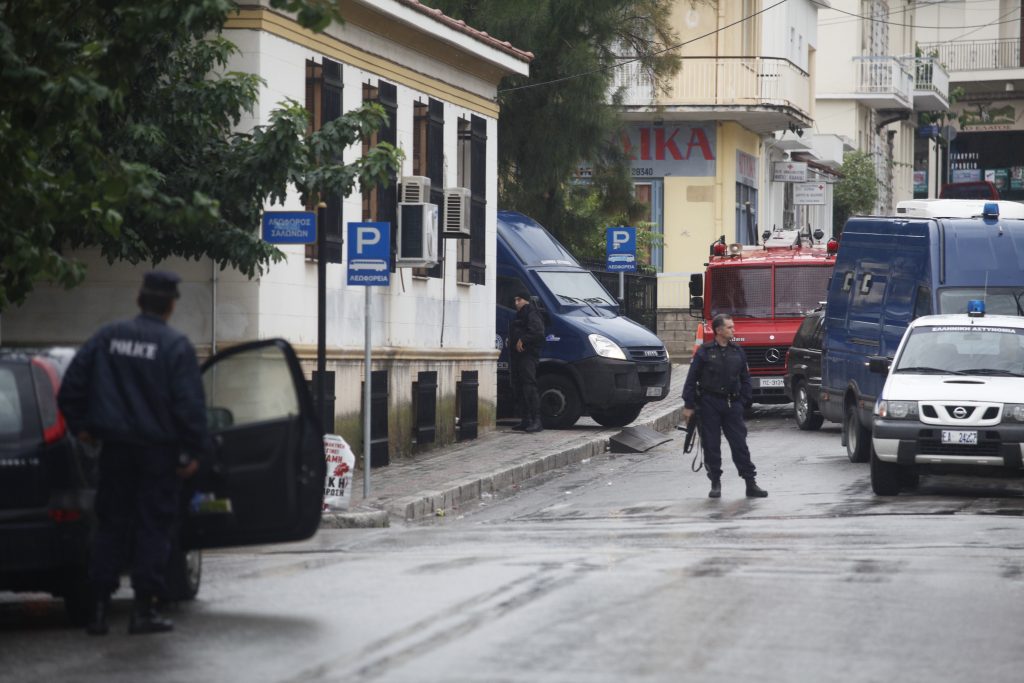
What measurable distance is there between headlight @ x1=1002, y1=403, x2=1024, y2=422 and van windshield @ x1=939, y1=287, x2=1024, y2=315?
3.80 meters

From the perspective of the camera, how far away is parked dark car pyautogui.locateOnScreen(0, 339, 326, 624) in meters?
9.74

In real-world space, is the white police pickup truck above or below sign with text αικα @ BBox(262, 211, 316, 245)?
below

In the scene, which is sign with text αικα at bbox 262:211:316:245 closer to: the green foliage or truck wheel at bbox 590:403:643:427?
truck wheel at bbox 590:403:643:427

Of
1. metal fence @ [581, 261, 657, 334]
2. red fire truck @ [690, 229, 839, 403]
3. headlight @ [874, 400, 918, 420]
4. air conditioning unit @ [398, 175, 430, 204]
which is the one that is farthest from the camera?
metal fence @ [581, 261, 657, 334]

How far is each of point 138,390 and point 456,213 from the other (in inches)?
542

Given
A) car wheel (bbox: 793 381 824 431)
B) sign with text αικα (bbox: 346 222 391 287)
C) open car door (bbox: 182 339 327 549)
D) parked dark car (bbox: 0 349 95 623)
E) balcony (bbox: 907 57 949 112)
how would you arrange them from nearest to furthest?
parked dark car (bbox: 0 349 95 623) < open car door (bbox: 182 339 327 549) < sign with text αικα (bbox: 346 222 391 287) < car wheel (bbox: 793 381 824 431) < balcony (bbox: 907 57 949 112)

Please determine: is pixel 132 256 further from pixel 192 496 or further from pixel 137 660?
pixel 137 660

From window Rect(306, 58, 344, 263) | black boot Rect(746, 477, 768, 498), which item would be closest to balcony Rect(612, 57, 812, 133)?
window Rect(306, 58, 344, 263)

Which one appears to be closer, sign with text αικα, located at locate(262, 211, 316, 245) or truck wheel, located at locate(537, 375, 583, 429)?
sign with text αικα, located at locate(262, 211, 316, 245)

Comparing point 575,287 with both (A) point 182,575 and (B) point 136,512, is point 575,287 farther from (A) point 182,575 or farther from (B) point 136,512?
(B) point 136,512

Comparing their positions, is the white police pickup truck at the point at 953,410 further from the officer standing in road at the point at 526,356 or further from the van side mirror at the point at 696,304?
the van side mirror at the point at 696,304

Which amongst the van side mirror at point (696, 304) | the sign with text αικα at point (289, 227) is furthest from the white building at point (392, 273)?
the van side mirror at point (696, 304)

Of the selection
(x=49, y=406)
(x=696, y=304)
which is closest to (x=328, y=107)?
(x=49, y=406)

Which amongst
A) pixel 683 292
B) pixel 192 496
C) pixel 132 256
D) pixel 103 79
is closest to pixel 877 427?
pixel 132 256
